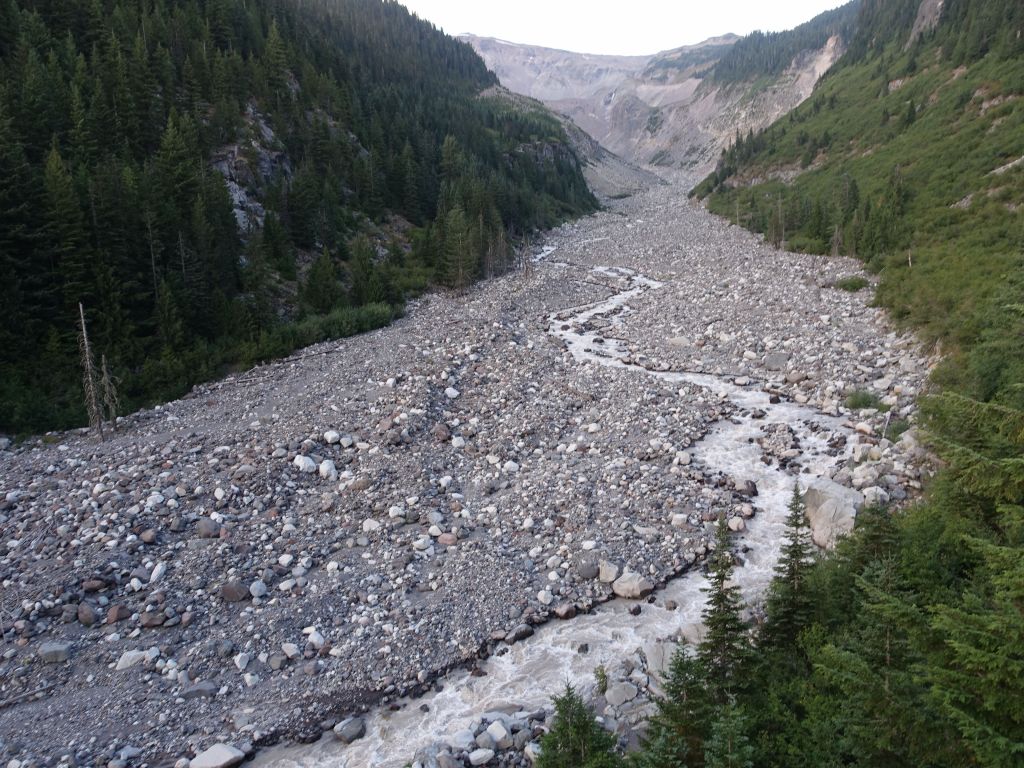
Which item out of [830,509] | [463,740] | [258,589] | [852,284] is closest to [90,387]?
[258,589]

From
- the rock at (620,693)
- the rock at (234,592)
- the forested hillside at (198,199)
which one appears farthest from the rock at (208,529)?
the forested hillside at (198,199)

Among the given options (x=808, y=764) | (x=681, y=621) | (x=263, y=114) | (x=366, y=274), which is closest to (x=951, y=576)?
(x=808, y=764)

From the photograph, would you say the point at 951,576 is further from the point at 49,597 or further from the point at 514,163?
the point at 514,163

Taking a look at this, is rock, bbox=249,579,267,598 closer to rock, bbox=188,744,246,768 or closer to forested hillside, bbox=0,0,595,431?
rock, bbox=188,744,246,768

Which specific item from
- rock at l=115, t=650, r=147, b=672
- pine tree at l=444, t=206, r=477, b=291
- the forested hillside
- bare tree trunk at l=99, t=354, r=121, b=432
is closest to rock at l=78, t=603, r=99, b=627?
rock at l=115, t=650, r=147, b=672

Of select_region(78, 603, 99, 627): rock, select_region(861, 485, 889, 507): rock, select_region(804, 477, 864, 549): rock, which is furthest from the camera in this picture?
select_region(861, 485, 889, 507): rock

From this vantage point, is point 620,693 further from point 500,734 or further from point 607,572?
point 607,572

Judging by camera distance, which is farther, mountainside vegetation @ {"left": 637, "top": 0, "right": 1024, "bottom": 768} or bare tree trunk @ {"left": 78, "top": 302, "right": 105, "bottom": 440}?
bare tree trunk @ {"left": 78, "top": 302, "right": 105, "bottom": 440}
